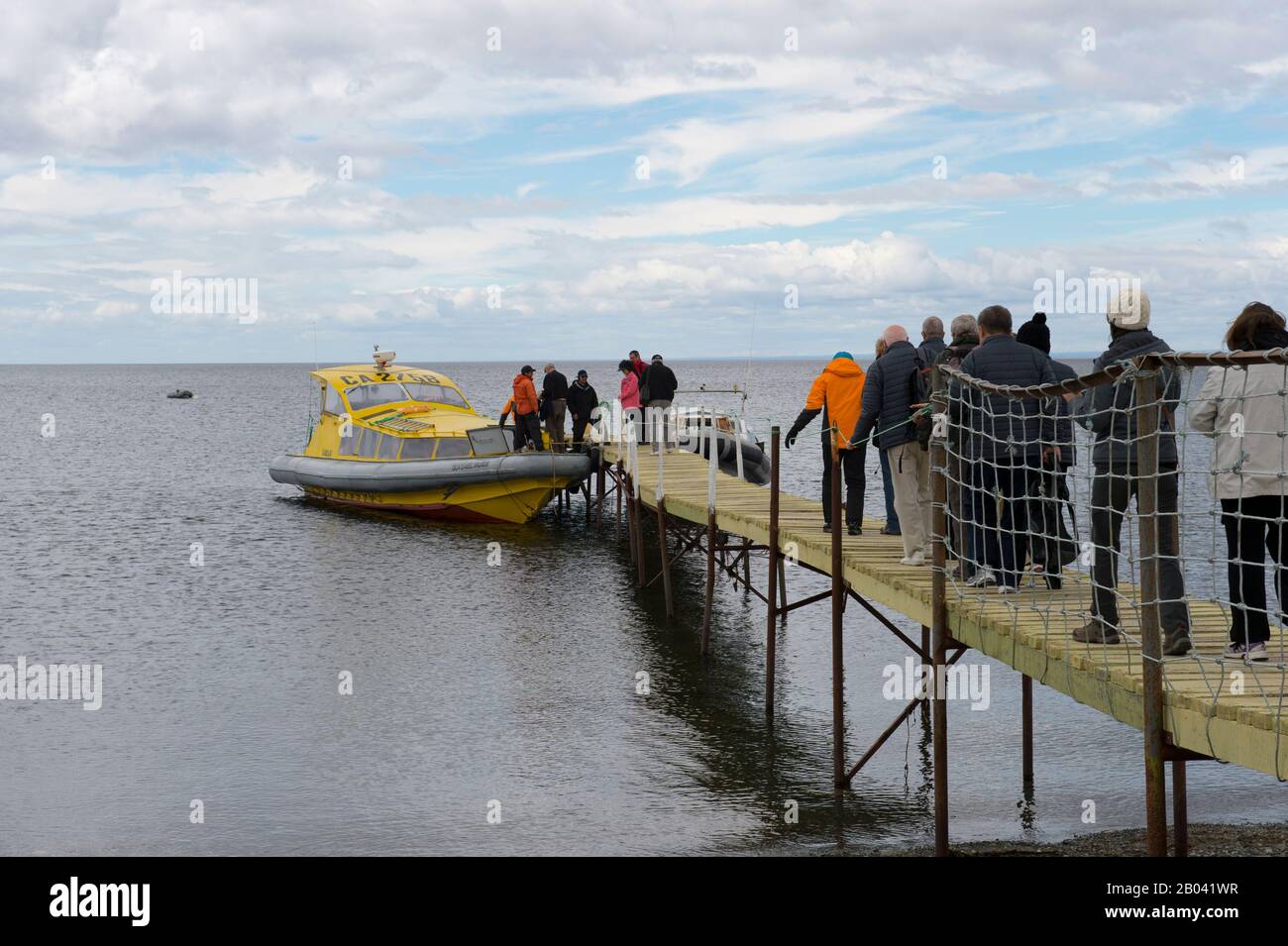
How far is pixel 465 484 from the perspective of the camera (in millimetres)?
28312

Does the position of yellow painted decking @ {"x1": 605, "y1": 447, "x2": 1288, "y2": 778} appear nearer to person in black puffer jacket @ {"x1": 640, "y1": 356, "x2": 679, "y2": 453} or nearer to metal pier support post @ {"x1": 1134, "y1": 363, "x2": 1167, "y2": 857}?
metal pier support post @ {"x1": 1134, "y1": 363, "x2": 1167, "y2": 857}

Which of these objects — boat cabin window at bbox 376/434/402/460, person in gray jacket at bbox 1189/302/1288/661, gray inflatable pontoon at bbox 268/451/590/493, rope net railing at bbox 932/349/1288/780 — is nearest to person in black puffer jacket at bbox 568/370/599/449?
gray inflatable pontoon at bbox 268/451/590/493

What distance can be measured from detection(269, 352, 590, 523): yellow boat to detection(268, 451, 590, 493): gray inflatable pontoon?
20 mm

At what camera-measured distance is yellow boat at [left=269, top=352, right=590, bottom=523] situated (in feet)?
91.3

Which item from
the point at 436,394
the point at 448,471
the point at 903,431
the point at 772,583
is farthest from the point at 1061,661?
the point at 436,394

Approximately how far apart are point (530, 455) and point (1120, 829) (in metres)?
18.0

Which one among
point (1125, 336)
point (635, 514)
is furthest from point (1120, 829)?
point (635, 514)

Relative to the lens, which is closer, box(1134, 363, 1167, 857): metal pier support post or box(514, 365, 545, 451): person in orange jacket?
box(1134, 363, 1167, 857): metal pier support post

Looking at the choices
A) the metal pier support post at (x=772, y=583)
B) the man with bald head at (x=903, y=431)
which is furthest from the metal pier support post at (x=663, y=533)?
the man with bald head at (x=903, y=431)

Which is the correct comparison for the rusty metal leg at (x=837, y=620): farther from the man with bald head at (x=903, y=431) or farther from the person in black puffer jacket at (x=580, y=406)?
the person in black puffer jacket at (x=580, y=406)

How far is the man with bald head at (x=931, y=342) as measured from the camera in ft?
35.1

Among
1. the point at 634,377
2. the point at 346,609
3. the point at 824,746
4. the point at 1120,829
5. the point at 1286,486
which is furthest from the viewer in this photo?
A: the point at 634,377

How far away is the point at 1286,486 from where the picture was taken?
629cm
